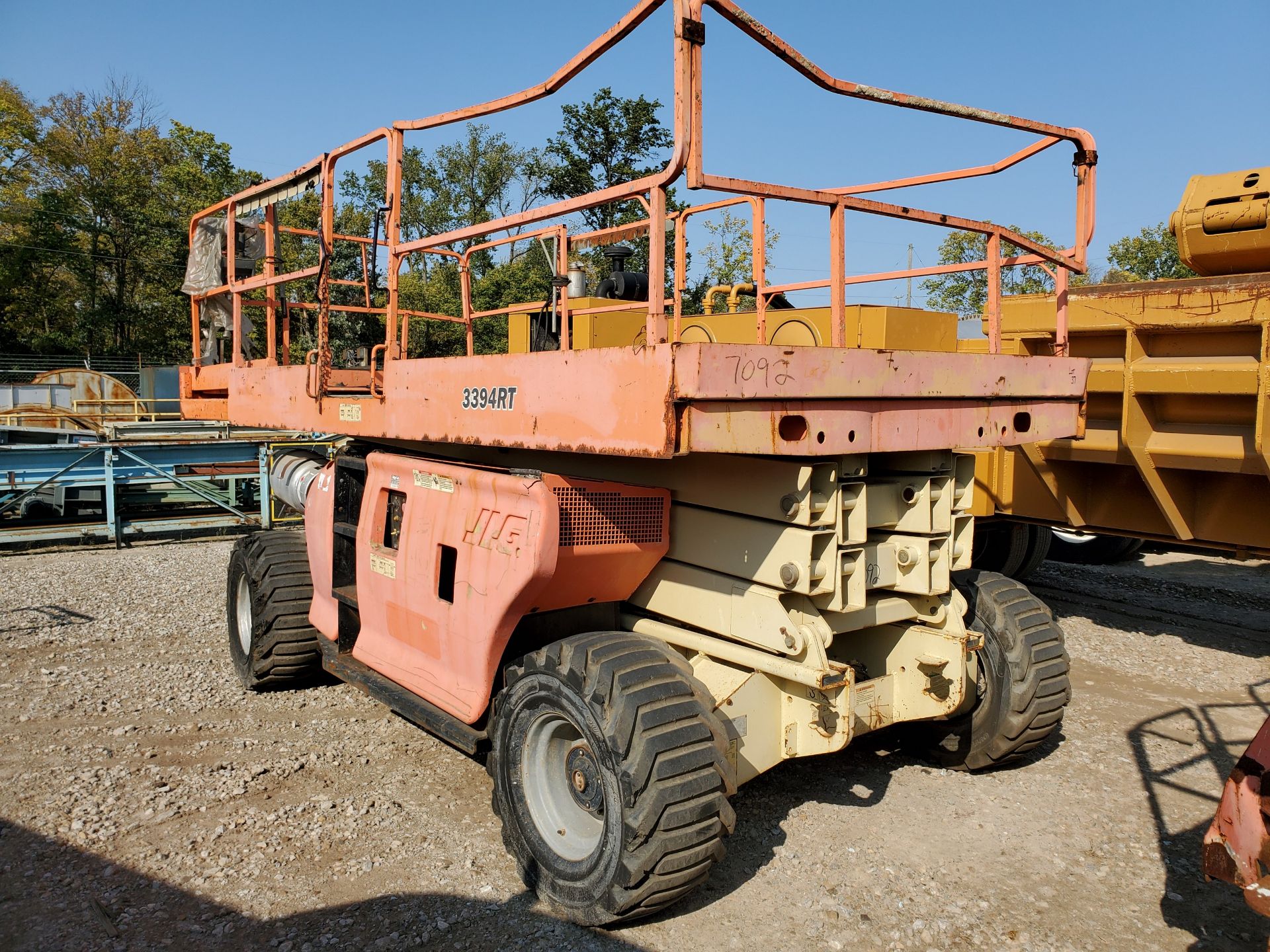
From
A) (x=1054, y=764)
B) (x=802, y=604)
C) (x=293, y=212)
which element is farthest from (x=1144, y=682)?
(x=293, y=212)

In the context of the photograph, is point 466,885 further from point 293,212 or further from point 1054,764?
point 293,212

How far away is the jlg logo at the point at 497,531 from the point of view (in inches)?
137

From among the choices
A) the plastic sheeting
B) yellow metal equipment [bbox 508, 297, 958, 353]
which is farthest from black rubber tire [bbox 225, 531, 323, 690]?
yellow metal equipment [bbox 508, 297, 958, 353]

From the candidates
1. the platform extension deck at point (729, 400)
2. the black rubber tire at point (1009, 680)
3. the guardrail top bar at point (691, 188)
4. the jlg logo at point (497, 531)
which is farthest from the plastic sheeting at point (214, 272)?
the black rubber tire at point (1009, 680)

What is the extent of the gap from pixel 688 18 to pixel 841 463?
163cm

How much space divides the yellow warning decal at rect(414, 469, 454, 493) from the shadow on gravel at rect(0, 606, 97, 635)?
4.99m

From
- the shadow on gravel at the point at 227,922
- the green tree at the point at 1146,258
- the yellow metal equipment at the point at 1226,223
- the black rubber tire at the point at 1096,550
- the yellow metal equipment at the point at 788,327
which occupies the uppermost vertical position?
the green tree at the point at 1146,258

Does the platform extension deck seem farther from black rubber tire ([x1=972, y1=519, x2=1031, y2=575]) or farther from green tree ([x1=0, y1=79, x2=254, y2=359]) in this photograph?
green tree ([x1=0, y1=79, x2=254, y2=359])

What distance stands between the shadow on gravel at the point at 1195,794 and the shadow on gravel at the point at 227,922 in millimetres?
2185

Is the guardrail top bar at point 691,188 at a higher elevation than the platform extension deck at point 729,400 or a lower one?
higher

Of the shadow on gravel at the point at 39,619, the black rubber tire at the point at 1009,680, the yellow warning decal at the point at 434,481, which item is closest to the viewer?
the yellow warning decal at the point at 434,481

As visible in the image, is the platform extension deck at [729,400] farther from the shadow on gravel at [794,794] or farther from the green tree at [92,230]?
the green tree at [92,230]

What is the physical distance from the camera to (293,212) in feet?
126

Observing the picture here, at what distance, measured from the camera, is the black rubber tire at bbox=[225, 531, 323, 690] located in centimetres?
570
